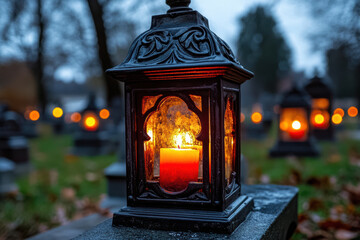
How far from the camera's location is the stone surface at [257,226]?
70.7 inches

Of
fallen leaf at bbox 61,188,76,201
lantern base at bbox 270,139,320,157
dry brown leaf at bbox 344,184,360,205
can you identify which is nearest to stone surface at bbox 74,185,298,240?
dry brown leaf at bbox 344,184,360,205

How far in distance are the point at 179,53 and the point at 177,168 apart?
0.68 meters

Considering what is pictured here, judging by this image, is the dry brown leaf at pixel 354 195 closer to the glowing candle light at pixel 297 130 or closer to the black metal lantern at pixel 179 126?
the black metal lantern at pixel 179 126

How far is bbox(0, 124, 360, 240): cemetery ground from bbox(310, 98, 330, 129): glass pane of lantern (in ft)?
12.0

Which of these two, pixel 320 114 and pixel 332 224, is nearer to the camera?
pixel 332 224

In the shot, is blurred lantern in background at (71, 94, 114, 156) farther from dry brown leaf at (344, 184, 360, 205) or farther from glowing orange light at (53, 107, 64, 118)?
glowing orange light at (53, 107, 64, 118)

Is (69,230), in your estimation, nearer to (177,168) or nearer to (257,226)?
(177,168)

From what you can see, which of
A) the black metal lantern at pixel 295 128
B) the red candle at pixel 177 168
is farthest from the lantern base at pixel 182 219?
the black metal lantern at pixel 295 128

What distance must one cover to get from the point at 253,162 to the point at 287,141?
6.03 feet

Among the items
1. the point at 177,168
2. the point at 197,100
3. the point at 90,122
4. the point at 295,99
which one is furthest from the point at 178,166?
the point at 90,122

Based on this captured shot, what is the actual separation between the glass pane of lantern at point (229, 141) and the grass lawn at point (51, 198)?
2.85m

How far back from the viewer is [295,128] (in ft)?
33.2

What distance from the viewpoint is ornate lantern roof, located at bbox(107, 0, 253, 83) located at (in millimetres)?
1818

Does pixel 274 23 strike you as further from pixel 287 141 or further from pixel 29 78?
pixel 287 141
